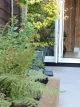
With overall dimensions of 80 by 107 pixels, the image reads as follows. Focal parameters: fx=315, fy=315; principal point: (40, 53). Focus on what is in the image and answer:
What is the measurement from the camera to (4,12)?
602cm

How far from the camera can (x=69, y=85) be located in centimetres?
537

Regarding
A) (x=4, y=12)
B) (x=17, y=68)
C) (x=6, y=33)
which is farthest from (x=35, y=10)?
(x=17, y=68)

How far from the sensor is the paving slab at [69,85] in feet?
14.0

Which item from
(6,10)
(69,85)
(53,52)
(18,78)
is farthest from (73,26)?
(18,78)

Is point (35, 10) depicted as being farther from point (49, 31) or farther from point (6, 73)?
point (6, 73)

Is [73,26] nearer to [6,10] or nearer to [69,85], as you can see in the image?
[6,10]

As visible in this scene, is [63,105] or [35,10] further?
[35,10]

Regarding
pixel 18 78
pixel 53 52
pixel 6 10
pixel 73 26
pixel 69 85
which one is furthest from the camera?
pixel 73 26

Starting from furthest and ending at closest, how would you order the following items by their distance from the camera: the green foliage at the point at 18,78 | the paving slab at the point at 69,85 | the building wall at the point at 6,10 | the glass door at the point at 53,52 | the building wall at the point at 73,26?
1. the building wall at the point at 73,26
2. the glass door at the point at 53,52
3. the building wall at the point at 6,10
4. the paving slab at the point at 69,85
5. the green foliage at the point at 18,78

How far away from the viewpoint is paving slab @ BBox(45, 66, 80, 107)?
14.0 ft

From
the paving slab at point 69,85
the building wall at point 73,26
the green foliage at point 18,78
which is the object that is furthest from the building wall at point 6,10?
the green foliage at point 18,78

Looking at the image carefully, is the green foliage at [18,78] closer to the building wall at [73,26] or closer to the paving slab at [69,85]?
the paving slab at [69,85]

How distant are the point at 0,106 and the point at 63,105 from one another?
6.94 ft

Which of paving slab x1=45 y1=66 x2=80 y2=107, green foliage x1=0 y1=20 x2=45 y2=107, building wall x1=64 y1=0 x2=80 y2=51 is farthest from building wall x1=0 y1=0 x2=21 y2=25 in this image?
green foliage x1=0 y1=20 x2=45 y2=107
